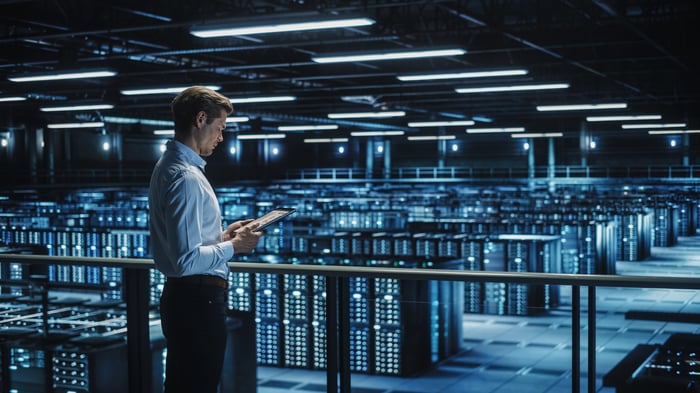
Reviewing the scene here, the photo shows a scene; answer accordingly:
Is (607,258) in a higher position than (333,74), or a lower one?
lower

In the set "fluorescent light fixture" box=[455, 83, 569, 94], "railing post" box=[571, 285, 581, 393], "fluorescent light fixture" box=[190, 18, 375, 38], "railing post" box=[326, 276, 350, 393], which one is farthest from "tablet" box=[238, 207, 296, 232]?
"fluorescent light fixture" box=[455, 83, 569, 94]

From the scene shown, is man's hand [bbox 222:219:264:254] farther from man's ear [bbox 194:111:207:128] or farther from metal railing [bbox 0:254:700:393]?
metal railing [bbox 0:254:700:393]

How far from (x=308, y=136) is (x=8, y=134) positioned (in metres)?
16.4

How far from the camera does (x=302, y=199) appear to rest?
2548 centimetres

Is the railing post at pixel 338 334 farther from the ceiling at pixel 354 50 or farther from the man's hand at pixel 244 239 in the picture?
the ceiling at pixel 354 50

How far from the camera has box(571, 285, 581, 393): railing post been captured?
3160mm

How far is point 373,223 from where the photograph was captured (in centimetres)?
1873

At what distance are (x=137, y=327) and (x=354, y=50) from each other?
51.3ft

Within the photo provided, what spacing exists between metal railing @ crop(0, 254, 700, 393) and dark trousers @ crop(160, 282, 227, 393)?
566 millimetres

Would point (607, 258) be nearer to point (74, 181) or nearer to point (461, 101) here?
point (461, 101)

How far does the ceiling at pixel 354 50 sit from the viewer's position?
1410cm

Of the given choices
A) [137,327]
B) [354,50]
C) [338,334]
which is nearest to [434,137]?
[354,50]

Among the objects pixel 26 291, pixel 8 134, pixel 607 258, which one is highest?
pixel 8 134

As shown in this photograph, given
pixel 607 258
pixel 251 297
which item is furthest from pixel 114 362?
pixel 607 258
